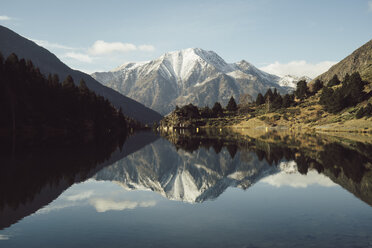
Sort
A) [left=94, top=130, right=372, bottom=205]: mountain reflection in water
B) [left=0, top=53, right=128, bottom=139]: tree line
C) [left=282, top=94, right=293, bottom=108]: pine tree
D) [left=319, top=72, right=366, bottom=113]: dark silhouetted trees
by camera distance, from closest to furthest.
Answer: [left=94, top=130, right=372, bottom=205]: mountain reflection in water < [left=0, top=53, right=128, bottom=139]: tree line < [left=319, top=72, right=366, bottom=113]: dark silhouetted trees < [left=282, top=94, right=293, bottom=108]: pine tree

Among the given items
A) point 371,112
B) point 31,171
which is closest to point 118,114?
point 371,112

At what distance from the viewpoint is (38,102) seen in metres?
91.8

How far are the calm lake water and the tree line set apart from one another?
61751 millimetres

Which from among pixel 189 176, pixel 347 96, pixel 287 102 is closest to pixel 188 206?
pixel 189 176

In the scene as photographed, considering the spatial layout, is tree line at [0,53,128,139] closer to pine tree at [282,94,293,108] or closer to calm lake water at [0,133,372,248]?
calm lake water at [0,133,372,248]

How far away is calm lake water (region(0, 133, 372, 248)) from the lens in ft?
36.3

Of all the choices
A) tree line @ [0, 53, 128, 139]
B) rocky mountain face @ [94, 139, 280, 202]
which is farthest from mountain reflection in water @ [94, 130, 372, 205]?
tree line @ [0, 53, 128, 139]

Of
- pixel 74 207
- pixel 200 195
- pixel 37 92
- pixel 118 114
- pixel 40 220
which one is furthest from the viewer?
pixel 118 114

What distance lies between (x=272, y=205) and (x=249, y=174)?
9.78m

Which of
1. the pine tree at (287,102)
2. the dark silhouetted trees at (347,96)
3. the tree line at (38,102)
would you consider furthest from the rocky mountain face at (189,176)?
the pine tree at (287,102)

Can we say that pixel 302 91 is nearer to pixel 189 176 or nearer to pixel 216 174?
pixel 216 174

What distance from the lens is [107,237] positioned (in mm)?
11250

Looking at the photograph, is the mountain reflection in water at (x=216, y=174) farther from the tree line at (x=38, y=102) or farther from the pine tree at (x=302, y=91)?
the pine tree at (x=302, y=91)

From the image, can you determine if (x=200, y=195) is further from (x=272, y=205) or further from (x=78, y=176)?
(x=78, y=176)
